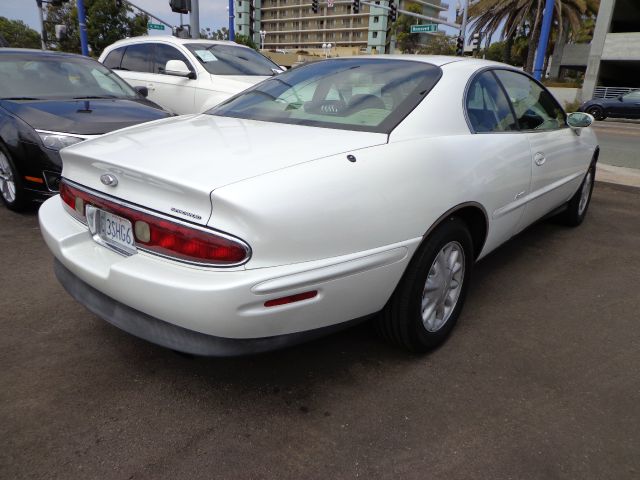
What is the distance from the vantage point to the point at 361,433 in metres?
2.09

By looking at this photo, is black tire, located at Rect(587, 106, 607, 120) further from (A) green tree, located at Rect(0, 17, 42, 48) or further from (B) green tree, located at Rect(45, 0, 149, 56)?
(A) green tree, located at Rect(0, 17, 42, 48)

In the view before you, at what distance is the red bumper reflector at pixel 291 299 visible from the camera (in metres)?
1.84

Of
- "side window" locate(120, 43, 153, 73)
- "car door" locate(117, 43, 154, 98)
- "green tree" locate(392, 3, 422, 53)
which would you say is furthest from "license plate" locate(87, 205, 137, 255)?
"green tree" locate(392, 3, 422, 53)

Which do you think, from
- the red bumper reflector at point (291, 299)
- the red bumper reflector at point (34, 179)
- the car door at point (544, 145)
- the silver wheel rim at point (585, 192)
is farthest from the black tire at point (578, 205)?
the red bumper reflector at point (34, 179)

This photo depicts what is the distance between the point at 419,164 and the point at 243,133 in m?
0.85

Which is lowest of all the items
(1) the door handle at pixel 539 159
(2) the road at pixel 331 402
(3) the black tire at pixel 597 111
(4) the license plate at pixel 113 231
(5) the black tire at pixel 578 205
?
(3) the black tire at pixel 597 111

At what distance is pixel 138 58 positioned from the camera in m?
7.73

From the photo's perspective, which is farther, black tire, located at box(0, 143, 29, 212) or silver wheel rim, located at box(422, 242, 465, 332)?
black tire, located at box(0, 143, 29, 212)

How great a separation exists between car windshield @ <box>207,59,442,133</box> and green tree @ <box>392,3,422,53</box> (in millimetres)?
63191

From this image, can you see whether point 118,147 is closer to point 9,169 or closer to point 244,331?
point 244,331

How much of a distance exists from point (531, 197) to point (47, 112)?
405 cm

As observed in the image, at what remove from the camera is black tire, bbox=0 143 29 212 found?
4.36 m

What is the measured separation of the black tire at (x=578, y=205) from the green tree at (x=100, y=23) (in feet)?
131

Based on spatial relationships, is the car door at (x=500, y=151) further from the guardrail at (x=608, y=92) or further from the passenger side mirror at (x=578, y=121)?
the guardrail at (x=608, y=92)
